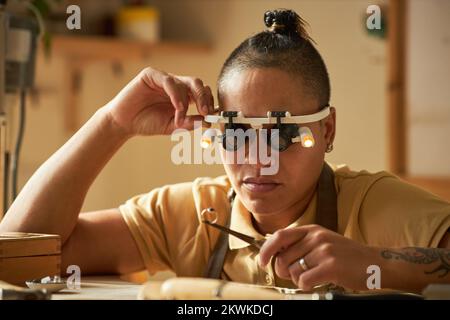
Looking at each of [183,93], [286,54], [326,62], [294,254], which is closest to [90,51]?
[326,62]

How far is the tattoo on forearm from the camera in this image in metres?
0.99

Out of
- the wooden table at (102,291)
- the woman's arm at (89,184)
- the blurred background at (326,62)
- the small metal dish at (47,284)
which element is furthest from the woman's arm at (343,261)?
the blurred background at (326,62)

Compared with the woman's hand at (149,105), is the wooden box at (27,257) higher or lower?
lower

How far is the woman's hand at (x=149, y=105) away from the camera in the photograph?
1.25 meters

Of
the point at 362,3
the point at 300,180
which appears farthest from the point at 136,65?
the point at 300,180

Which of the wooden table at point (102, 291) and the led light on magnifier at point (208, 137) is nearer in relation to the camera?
the wooden table at point (102, 291)

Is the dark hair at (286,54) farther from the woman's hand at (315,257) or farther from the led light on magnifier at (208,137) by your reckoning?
the woman's hand at (315,257)

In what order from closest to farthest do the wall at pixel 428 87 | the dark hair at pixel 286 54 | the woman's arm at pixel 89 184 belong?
the dark hair at pixel 286 54 → the woman's arm at pixel 89 184 → the wall at pixel 428 87

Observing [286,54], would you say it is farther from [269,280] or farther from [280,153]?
[269,280]

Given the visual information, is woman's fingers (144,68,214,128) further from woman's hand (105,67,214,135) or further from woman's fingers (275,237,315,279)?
woman's fingers (275,237,315,279)

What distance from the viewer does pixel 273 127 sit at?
43.1 inches

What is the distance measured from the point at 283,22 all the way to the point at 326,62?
1.21 m

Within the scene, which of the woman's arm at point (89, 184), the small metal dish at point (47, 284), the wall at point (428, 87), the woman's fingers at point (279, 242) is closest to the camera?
the woman's fingers at point (279, 242)
